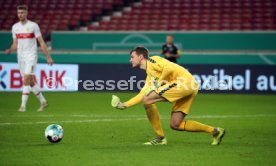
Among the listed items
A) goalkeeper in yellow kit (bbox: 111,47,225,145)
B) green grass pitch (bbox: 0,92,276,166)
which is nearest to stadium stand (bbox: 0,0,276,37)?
green grass pitch (bbox: 0,92,276,166)

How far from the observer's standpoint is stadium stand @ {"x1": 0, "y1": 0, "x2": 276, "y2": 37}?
26672 millimetres

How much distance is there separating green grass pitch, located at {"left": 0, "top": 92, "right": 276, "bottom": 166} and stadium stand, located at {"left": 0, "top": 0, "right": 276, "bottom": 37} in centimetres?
852

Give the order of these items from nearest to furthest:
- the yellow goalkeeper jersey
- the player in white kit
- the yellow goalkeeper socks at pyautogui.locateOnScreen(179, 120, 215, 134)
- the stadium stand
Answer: the yellow goalkeeper jersey < the yellow goalkeeper socks at pyautogui.locateOnScreen(179, 120, 215, 134) < the player in white kit < the stadium stand

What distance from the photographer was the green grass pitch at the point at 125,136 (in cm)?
845

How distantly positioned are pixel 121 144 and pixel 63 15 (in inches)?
764

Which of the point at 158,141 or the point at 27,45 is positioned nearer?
the point at 158,141

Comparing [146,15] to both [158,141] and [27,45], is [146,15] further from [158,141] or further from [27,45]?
[158,141]

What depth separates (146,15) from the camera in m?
27.9

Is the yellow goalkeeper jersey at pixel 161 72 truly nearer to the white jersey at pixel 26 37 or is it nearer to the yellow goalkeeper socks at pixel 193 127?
the yellow goalkeeper socks at pixel 193 127

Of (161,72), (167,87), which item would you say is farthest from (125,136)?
(161,72)

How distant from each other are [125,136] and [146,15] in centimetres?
1724

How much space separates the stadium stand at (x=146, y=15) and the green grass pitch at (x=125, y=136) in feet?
28.0

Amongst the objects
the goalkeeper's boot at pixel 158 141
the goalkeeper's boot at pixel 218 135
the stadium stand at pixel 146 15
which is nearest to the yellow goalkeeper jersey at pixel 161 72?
the goalkeeper's boot at pixel 158 141

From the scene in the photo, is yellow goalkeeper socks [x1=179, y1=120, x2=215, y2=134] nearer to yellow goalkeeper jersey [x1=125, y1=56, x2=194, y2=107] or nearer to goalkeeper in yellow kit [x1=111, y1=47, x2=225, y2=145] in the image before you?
goalkeeper in yellow kit [x1=111, y1=47, x2=225, y2=145]
